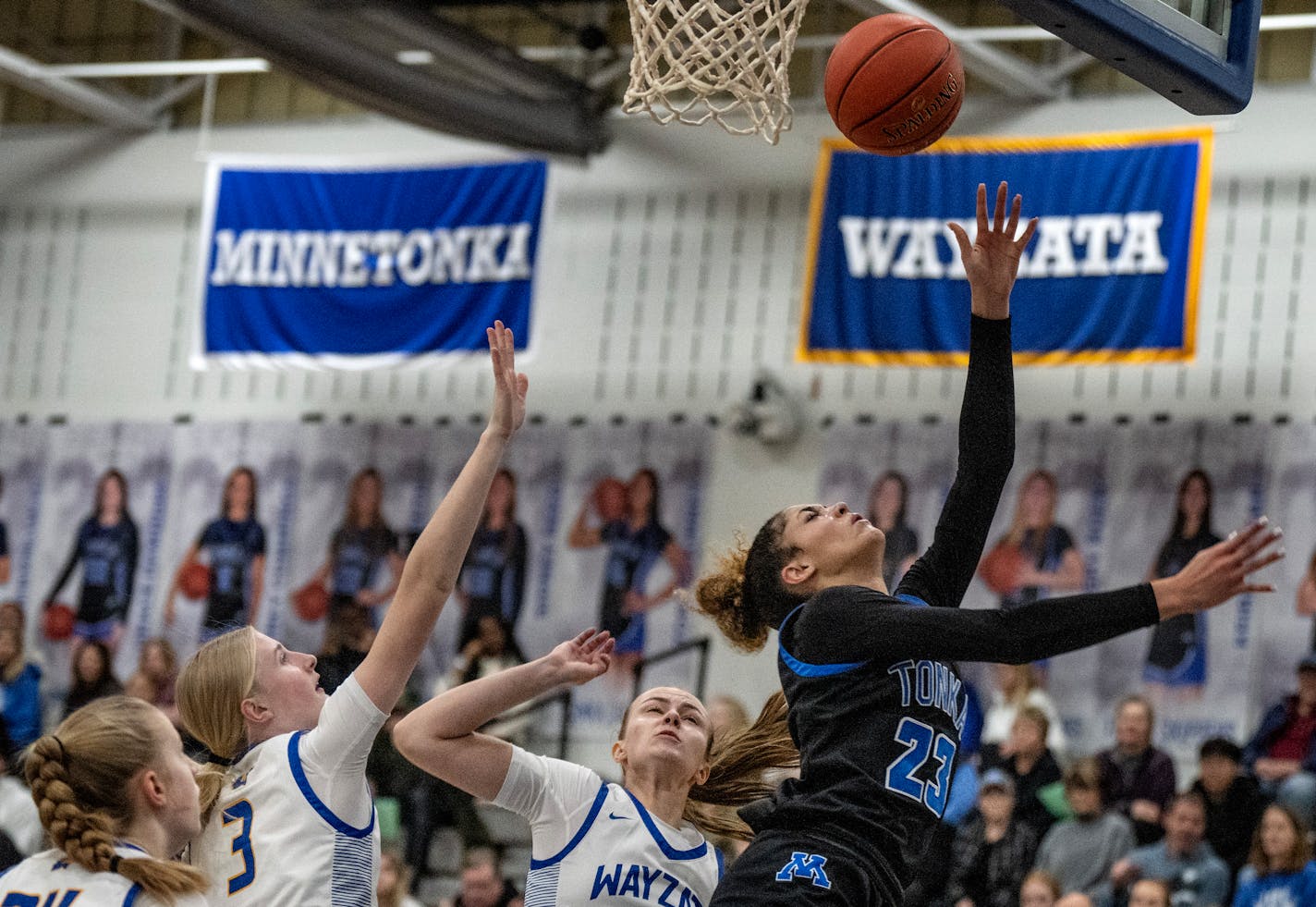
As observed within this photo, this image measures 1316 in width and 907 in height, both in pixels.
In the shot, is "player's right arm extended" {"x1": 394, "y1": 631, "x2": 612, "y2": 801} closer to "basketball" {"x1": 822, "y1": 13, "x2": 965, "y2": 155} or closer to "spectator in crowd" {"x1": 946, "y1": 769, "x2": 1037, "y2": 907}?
"basketball" {"x1": 822, "y1": 13, "x2": 965, "y2": 155}

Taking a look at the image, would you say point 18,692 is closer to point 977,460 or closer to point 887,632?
point 977,460

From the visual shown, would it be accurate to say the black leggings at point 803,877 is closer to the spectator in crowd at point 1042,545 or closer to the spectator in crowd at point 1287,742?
the spectator in crowd at point 1287,742

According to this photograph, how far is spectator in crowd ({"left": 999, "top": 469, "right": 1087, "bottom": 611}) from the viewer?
1138 cm

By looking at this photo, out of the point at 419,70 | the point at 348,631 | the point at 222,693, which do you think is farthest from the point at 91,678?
the point at 222,693

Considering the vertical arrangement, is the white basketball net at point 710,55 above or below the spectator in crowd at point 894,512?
→ above

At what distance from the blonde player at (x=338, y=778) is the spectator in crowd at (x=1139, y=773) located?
663 cm

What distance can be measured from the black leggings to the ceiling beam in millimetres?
11796

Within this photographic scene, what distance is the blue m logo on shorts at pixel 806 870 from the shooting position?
3666 mm

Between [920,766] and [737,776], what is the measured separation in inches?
46.8

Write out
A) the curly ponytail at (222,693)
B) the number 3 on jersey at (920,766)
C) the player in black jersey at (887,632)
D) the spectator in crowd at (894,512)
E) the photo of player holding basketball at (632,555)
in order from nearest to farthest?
the player in black jersey at (887,632) → the number 3 on jersey at (920,766) → the curly ponytail at (222,693) → the spectator in crowd at (894,512) → the photo of player holding basketball at (632,555)

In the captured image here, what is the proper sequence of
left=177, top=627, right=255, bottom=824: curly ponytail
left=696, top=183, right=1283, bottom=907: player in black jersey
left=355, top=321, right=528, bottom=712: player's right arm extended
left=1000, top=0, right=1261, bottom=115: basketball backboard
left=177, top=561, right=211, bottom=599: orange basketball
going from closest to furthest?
left=696, top=183, right=1283, bottom=907: player in black jersey
left=355, top=321, right=528, bottom=712: player's right arm extended
left=177, top=627, right=255, bottom=824: curly ponytail
left=1000, top=0, right=1261, bottom=115: basketball backboard
left=177, top=561, right=211, bottom=599: orange basketball

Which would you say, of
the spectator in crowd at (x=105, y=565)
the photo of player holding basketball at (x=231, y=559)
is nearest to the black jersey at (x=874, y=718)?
the photo of player holding basketball at (x=231, y=559)

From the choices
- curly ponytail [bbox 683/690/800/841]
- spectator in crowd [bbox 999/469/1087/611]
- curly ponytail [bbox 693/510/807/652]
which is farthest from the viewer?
spectator in crowd [bbox 999/469/1087/611]

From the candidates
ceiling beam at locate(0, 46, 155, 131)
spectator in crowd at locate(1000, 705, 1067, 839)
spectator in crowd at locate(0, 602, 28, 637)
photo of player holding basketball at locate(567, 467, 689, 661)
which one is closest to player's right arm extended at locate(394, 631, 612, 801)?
spectator in crowd at locate(1000, 705, 1067, 839)
